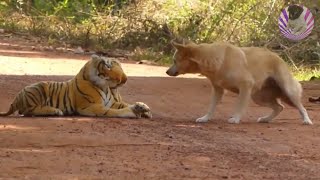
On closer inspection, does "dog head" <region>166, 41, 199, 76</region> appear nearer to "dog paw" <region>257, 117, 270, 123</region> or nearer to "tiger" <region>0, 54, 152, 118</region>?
"tiger" <region>0, 54, 152, 118</region>

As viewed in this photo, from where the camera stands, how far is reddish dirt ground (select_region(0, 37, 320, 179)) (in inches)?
231

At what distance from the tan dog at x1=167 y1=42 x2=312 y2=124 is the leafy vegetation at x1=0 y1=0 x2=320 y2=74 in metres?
7.67

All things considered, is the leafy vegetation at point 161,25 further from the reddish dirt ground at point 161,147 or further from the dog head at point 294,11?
the reddish dirt ground at point 161,147

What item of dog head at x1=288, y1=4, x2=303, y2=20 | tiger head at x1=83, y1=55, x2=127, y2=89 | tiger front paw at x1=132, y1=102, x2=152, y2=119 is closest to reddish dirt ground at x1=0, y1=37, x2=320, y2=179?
tiger front paw at x1=132, y1=102, x2=152, y2=119

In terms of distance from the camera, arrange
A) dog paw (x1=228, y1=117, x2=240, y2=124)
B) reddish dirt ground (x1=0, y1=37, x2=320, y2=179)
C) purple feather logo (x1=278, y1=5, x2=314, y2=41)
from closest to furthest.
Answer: reddish dirt ground (x1=0, y1=37, x2=320, y2=179)
dog paw (x1=228, y1=117, x2=240, y2=124)
purple feather logo (x1=278, y1=5, x2=314, y2=41)

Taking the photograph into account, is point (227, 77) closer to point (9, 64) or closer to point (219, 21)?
point (9, 64)

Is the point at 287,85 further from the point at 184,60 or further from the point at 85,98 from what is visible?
the point at 85,98

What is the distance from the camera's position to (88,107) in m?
9.02

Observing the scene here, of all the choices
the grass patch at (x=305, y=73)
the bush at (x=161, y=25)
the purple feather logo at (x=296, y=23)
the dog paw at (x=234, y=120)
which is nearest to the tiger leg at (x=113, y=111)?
the dog paw at (x=234, y=120)

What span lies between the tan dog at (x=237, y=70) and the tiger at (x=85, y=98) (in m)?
0.74

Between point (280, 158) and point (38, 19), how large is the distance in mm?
17714

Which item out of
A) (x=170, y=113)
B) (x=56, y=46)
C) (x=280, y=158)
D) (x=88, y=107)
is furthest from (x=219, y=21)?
(x=280, y=158)

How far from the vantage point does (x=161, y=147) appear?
700 centimetres

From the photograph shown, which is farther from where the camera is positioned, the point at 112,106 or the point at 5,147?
the point at 112,106
